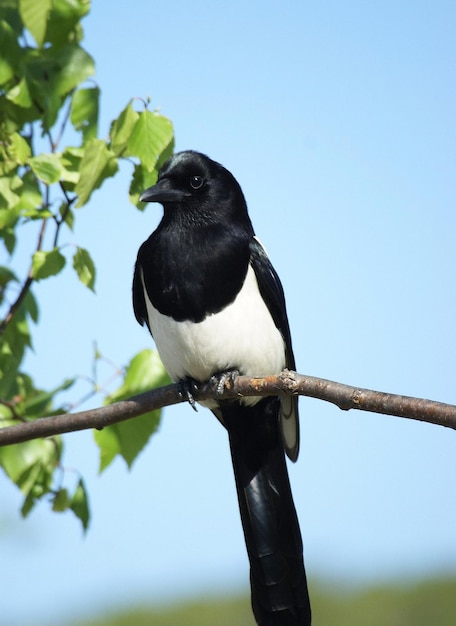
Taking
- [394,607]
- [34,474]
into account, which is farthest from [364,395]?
[394,607]

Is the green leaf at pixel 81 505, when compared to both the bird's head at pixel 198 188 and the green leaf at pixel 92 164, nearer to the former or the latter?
the green leaf at pixel 92 164

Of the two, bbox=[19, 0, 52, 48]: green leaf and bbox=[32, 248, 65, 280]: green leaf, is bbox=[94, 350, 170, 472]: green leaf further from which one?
bbox=[19, 0, 52, 48]: green leaf

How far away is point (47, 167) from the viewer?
2658 millimetres

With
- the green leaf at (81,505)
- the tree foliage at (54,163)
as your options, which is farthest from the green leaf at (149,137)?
the green leaf at (81,505)

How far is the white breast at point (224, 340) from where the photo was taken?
309 cm

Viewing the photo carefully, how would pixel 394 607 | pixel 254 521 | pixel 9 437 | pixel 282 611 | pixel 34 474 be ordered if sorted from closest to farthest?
pixel 9 437 < pixel 34 474 < pixel 282 611 < pixel 254 521 < pixel 394 607

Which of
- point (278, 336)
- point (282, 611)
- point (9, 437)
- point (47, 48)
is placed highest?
point (47, 48)

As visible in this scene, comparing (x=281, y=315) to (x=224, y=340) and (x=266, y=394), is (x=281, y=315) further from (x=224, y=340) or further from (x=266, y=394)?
(x=266, y=394)

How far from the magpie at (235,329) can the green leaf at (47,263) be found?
344 millimetres

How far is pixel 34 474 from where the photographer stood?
2.84m

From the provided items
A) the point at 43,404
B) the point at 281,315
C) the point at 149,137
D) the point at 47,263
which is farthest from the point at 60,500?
the point at 149,137

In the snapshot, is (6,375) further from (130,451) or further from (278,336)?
(278,336)

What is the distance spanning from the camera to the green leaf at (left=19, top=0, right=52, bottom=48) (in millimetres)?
2646

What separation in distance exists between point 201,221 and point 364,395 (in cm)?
139
